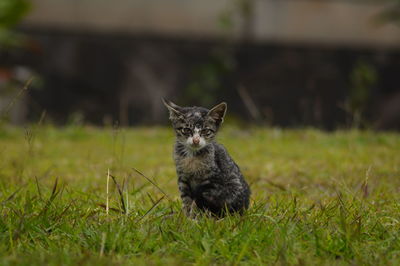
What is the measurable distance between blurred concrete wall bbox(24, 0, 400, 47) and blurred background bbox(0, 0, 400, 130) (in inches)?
0.7

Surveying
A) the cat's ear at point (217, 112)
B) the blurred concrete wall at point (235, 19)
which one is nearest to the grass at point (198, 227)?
the cat's ear at point (217, 112)

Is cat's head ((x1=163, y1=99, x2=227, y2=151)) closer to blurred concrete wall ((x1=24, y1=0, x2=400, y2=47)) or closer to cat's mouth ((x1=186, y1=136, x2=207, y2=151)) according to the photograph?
cat's mouth ((x1=186, y1=136, x2=207, y2=151))

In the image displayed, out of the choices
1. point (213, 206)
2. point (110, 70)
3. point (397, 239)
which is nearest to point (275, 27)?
point (110, 70)

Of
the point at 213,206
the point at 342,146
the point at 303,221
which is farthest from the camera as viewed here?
the point at 342,146

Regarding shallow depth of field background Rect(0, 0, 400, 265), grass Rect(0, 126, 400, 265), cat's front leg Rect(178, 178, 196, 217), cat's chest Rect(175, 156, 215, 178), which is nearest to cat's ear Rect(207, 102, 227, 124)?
cat's chest Rect(175, 156, 215, 178)

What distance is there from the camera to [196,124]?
167 inches

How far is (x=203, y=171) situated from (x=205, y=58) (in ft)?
23.3

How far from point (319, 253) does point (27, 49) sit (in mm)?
8503

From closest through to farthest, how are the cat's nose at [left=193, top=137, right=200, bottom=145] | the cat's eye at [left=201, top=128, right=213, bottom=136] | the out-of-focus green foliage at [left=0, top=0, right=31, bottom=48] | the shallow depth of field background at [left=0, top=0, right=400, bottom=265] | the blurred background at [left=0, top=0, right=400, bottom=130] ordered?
1. the cat's nose at [left=193, top=137, right=200, bottom=145]
2. the cat's eye at [left=201, top=128, right=213, bottom=136]
3. the shallow depth of field background at [left=0, top=0, right=400, bottom=265]
4. the out-of-focus green foliage at [left=0, top=0, right=31, bottom=48]
5. the blurred background at [left=0, top=0, right=400, bottom=130]

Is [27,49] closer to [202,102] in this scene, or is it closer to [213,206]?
[202,102]

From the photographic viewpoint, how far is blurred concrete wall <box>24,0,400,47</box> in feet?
35.6

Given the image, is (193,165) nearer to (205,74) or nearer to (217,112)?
(217,112)

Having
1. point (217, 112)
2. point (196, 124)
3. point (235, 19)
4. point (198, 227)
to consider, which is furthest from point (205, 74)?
point (198, 227)

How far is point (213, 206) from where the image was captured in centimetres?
430
